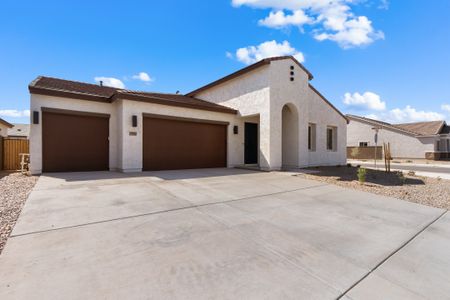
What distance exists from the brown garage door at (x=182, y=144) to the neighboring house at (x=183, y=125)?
0.05 metres

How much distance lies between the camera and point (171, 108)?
1084 centimetres

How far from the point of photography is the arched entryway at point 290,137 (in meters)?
12.3

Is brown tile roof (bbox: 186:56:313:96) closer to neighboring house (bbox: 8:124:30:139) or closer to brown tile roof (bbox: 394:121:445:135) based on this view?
brown tile roof (bbox: 394:121:445:135)

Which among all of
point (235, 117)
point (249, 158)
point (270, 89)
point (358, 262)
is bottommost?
point (358, 262)

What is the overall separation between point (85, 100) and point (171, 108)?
3608mm

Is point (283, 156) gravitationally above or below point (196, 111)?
below

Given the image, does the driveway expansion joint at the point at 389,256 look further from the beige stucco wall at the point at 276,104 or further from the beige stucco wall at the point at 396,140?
the beige stucco wall at the point at 396,140

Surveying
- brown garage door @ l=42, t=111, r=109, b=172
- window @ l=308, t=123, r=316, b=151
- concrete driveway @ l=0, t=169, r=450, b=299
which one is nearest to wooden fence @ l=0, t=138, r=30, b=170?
brown garage door @ l=42, t=111, r=109, b=172

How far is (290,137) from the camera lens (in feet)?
41.6

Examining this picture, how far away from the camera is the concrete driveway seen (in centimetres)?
219

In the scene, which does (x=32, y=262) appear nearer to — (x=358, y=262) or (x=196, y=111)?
(x=358, y=262)

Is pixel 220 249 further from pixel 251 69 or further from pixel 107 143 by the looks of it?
pixel 251 69

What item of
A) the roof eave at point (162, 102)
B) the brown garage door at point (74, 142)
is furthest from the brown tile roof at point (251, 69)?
the brown garage door at point (74, 142)

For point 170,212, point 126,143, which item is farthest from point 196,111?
point 170,212
